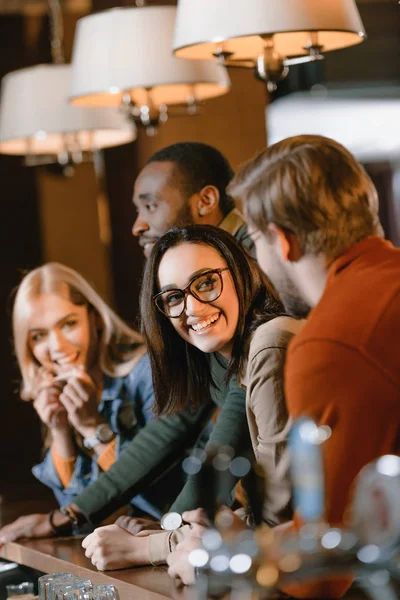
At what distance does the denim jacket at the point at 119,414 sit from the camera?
9.48 feet

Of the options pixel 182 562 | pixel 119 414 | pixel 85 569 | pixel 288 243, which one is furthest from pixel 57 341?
pixel 288 243

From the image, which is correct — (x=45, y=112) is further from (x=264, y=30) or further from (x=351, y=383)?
(x=351, y=383)

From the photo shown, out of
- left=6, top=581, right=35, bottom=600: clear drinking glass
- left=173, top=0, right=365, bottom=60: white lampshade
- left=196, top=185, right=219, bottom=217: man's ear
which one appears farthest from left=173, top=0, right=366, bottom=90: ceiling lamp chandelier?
left=6, top=581, right=35, bottom=600: clear drinking glass

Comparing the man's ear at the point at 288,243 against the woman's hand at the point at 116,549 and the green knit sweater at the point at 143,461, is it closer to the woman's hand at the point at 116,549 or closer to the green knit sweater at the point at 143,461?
the woman's hand at the point at 116,549

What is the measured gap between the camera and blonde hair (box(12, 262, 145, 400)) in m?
3.06

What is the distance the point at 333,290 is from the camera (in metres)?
1.52

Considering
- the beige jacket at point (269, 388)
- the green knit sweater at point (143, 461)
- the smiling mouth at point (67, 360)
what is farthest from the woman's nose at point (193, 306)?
the smiling mouth at point (67, 360)

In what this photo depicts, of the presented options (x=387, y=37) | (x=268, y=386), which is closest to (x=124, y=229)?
(x=387, y=37)

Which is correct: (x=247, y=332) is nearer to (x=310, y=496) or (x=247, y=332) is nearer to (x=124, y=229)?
(x=310, y=496)

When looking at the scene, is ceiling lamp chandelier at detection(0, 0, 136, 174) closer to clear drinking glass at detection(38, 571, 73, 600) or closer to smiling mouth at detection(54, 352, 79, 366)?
smiling mouth at detection(54, 352, 79, 366)

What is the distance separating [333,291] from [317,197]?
132mm

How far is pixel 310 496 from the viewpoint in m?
1.47

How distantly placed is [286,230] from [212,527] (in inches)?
16.9

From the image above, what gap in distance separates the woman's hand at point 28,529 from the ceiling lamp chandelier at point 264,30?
3.81 feet
